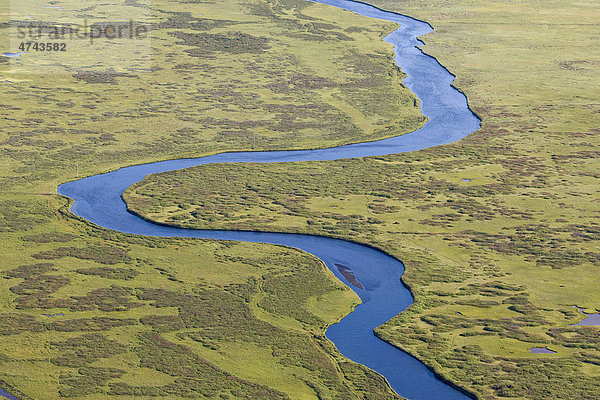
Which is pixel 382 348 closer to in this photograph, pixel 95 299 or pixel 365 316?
pixel 365 316

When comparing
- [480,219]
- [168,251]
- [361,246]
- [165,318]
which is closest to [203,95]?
[168,251]

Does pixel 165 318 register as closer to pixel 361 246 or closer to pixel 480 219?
pixel 361 246

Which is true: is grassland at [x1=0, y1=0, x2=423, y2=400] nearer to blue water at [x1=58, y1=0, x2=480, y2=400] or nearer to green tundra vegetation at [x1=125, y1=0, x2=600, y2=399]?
blue water at [x1=58, y1=0, x2=480, y2=400]

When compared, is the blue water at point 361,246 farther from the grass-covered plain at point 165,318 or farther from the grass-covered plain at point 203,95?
the grass-covered plain at point 203,95

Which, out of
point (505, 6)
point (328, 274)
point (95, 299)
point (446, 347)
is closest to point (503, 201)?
point (328, 274)

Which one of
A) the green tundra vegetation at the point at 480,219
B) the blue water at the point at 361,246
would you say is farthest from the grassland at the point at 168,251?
the green tundra vegetation at the point at 480,219

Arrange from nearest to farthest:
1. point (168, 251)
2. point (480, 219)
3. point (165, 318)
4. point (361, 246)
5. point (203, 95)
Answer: point (165, 318)
point (168, 251)
point (361, 246)
point (480, 219)
point (203, 95)
